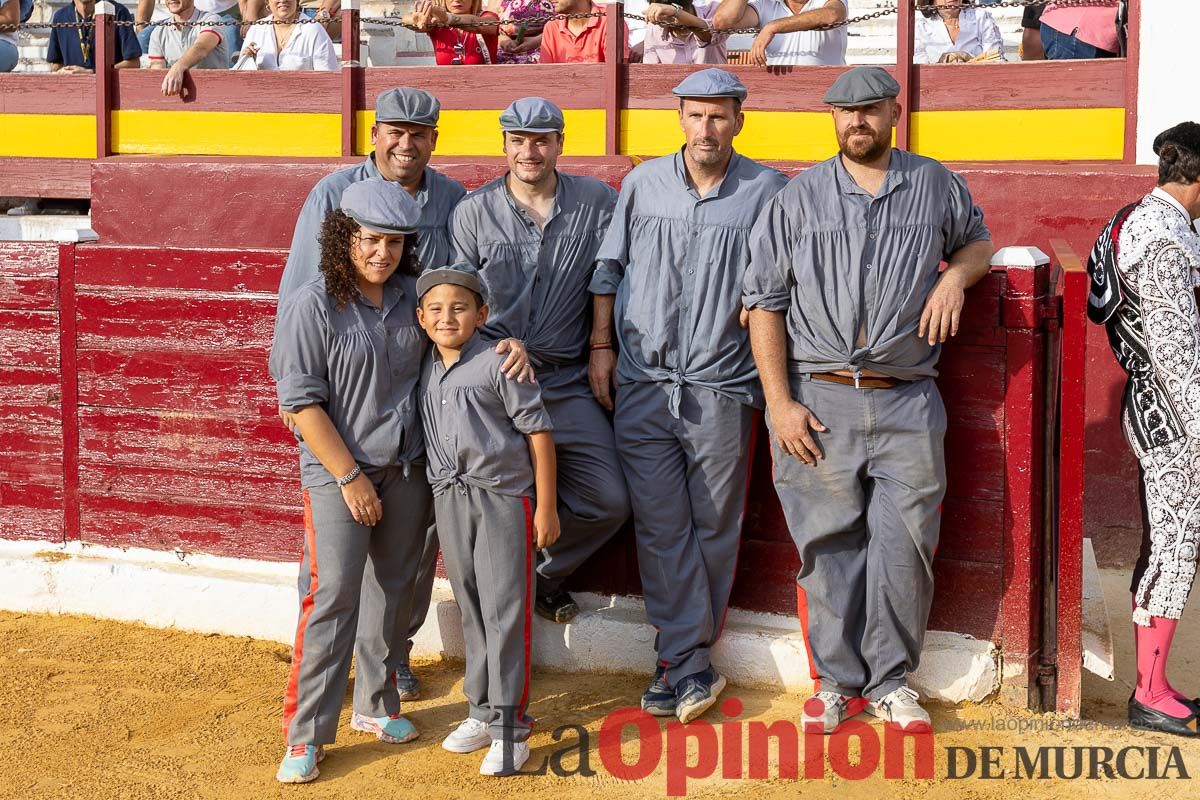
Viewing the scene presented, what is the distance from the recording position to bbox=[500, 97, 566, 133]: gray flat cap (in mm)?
4434

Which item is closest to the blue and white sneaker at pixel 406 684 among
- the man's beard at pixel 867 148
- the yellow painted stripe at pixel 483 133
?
the man's beard at pixel 867 148

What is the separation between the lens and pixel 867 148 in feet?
13.6

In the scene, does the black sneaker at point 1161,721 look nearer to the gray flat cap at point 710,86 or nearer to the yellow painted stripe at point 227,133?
the gray flat cap at point 710,86

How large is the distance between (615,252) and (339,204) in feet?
2.84

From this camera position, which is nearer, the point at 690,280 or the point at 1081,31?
the point at 690,280

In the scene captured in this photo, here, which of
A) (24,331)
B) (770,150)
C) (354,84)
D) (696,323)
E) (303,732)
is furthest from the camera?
(354,84)

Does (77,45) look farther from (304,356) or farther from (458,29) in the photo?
(304,356)

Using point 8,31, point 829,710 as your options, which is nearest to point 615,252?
point 829,710

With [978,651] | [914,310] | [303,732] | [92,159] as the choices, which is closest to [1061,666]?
[978,651]

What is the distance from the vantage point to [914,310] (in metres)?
4.15

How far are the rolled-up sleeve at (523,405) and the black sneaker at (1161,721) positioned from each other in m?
1.97

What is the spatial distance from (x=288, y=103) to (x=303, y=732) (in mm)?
5435

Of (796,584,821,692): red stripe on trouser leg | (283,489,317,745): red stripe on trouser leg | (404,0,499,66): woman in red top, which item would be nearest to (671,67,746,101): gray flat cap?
(796,584,821,692): red stripe on trouser leg

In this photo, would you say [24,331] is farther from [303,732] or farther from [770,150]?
[770,150]
